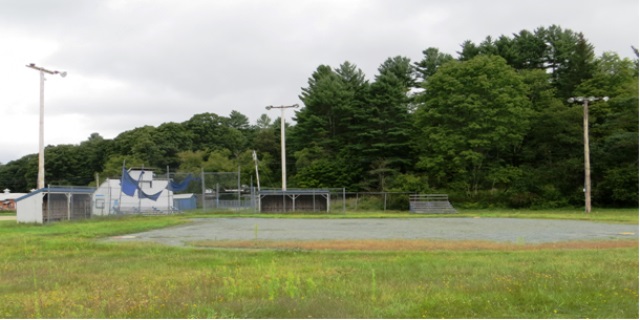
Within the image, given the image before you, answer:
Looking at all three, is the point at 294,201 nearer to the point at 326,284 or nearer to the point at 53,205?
the point at 53,205

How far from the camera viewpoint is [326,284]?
895 centimetres

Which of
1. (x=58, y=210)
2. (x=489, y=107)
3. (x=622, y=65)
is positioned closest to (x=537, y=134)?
(x=489, y=107)

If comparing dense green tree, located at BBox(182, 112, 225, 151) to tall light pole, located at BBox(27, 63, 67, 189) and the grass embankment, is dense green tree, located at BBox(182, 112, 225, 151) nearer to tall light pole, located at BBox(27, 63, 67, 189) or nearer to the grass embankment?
tall light pole, located at BBox(27, 63, 67, 189)

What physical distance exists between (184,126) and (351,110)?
46.6 meters

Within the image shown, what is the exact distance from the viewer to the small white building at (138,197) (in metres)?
38.8

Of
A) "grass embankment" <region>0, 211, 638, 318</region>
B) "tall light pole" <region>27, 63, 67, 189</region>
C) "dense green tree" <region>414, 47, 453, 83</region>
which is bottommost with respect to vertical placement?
"grass embankment" <region>0, 211, 638, 318</region>

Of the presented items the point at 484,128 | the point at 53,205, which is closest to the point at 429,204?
the point at 484,128

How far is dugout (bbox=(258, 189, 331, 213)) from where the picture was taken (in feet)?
141

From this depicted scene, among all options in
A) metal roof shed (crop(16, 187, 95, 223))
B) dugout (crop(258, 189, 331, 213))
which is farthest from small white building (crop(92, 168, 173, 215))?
dugout (crop(258, 189, 331, 213))

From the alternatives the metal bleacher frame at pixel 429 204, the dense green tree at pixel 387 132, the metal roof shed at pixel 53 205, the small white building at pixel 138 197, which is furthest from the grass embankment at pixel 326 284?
the dense green tree at pixel 387 132

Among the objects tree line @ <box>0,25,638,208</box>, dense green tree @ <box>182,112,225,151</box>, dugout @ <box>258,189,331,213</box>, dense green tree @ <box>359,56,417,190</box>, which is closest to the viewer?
dugout @ <box>258,189,331,213</box>

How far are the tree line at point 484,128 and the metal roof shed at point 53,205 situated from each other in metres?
27.7

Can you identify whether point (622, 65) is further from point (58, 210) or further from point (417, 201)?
point (58, 210)

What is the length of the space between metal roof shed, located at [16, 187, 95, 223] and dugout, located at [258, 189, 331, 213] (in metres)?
13.2
